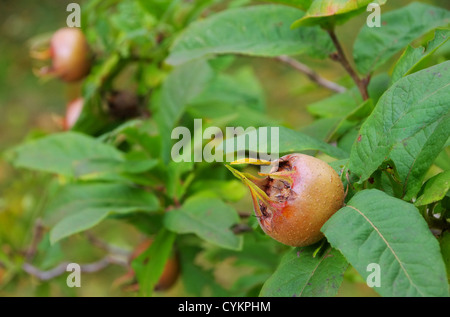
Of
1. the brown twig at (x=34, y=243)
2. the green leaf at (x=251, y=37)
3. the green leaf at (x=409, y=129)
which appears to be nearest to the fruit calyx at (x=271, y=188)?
the green leaf at (x=409, y=129)

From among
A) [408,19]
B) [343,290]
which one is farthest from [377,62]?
[343,290]

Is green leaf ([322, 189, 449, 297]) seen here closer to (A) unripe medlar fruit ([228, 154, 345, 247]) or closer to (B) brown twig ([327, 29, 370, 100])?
(A) unripe medlar fruit ([228, 154, 345, 247])

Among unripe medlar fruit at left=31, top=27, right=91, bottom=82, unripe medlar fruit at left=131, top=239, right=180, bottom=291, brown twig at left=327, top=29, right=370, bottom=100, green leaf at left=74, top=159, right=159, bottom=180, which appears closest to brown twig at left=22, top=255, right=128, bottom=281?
unripe medlar fruit at left=131, top=239, right=180, bottom=291

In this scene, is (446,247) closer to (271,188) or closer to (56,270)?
(271,188)

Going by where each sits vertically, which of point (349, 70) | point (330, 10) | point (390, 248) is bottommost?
point (390, 248)

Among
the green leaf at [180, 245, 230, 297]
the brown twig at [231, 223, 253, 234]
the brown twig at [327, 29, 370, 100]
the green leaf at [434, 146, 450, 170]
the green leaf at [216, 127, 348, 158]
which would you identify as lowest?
the green leaf at [180, 245, 230, 297]

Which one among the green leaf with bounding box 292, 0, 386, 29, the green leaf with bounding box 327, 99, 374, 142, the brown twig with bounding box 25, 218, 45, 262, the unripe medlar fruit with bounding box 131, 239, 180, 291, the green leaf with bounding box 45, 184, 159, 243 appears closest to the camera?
the green leaf with bounding box 292, 0, 386, 29

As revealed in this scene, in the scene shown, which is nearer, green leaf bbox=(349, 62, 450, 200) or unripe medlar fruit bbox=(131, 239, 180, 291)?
green leaf bbox=(349, 62, 450, 200)

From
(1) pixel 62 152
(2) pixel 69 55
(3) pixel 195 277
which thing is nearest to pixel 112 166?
(1) pixel 62 152
